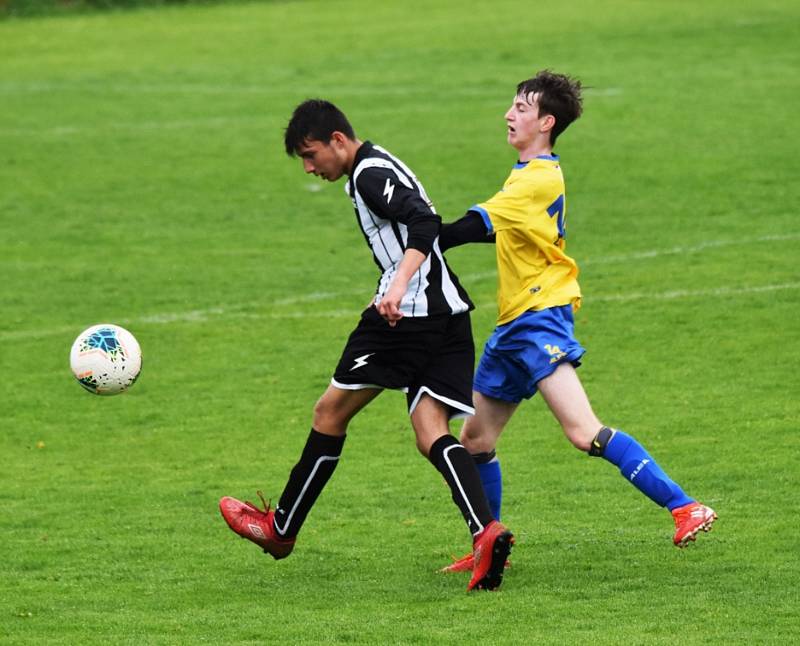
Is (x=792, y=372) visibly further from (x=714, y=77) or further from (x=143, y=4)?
(x=143, y=4)

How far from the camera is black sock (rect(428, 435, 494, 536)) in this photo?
21.8ft

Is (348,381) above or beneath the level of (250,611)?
above

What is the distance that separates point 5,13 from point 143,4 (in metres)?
2.50

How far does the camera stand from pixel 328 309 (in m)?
13.5

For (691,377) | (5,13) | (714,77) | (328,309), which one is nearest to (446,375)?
(691,377)

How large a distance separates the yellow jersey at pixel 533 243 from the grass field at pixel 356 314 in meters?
1.18

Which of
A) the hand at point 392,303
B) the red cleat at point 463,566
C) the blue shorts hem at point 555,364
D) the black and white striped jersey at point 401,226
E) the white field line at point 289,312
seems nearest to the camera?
the hand at point 392,303

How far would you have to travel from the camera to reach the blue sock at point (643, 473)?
21.8 ft

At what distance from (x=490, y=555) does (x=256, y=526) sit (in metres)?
1.22

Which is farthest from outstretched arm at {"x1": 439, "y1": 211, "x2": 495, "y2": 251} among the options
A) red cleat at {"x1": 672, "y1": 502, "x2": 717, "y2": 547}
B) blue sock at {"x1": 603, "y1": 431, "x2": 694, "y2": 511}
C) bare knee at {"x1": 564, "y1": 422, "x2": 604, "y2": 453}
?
red cleat at {"x1": 672, "y1": 502, "x2": 717, "y2": 547}

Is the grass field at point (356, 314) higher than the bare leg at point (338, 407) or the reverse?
the reverse

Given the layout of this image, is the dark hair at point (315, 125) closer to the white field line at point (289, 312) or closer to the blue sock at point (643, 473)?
the blue sock at point (643, 473)

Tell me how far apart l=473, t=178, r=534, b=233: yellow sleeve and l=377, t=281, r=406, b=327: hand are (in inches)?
21.3

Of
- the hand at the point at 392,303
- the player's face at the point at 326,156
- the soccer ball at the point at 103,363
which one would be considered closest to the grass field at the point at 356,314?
the soccer ball at the point at 103,363
